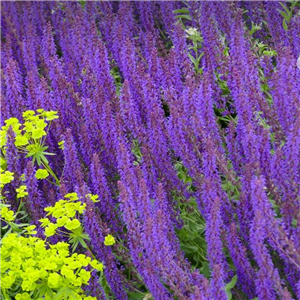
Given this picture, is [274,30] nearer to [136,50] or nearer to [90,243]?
[136,50]

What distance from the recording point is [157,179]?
3.73 metres

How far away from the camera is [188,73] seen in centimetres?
430

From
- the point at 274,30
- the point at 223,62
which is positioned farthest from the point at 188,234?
the point at 274,30

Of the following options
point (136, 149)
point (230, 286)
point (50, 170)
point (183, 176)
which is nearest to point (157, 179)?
point (183, 176)

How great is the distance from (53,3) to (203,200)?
4.41 m

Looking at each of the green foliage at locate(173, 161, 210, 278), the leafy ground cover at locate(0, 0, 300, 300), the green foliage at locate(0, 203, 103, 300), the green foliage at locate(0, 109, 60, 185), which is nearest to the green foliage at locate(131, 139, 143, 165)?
the leafy ground cover at locate(0, 0, 300, 300)

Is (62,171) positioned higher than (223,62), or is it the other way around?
(223,62)

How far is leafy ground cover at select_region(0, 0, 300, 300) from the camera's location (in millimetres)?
2895

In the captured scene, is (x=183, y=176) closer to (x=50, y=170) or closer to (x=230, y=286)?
(x=50, y=170)

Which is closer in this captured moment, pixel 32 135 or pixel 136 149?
pixel 32 135

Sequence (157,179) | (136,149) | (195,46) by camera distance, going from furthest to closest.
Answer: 1. (195,46)
2. (136,149)
3. (157,179)

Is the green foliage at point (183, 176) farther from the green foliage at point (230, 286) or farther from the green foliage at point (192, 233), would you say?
the green foliage at point (230, 286)

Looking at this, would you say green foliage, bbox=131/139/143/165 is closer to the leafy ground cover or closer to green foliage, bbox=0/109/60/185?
the leafy ground cover

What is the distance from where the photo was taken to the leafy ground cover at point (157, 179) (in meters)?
2.89
